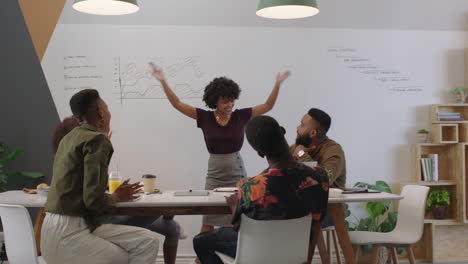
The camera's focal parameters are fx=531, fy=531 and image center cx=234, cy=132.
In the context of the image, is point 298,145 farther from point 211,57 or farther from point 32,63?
point 32,63

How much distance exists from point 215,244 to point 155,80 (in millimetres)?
2537

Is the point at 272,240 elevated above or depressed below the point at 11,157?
below

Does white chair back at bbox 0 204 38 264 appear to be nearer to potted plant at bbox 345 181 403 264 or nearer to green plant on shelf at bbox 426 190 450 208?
potted plant at bbox 345 181 403 264

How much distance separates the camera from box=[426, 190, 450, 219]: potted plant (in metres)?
4.99

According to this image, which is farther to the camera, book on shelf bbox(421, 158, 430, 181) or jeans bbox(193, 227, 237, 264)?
book on shelf bbox(421, 158, 430, 181)

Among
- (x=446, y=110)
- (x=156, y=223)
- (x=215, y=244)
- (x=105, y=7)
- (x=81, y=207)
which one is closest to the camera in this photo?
(x=81, y=207)

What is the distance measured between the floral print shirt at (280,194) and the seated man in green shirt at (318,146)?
115cm

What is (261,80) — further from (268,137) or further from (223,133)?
(268,137)

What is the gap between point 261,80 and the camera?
16.8 ft

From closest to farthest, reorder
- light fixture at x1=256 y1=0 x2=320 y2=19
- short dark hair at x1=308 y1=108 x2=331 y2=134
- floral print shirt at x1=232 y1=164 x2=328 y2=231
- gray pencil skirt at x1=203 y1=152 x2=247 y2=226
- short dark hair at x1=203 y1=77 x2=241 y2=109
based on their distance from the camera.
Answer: floral print shirt at x1=232 y1=164 x2=328 y2=231, light fixture at x1=256 y1=0 x2=320 y2=19, short dark hair at x1=308 y1=108 x2=331 y2=134, gray pencil skirt at x1=203 y1=152 x2=247 y2=226, short dark hair at x1=203 y1=77 x2=241 y2=109

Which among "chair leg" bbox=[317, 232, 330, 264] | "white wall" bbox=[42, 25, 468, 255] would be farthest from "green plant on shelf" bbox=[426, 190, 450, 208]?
"chair leg" bbox=[317, 232, 330, 264]

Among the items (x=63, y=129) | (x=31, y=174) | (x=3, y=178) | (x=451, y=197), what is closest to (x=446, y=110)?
(x=451, y=197)

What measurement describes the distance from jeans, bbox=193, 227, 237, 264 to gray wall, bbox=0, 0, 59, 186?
2684 mm

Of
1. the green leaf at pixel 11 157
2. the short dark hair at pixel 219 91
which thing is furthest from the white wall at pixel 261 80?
the short dark hair at pixel 219 91
